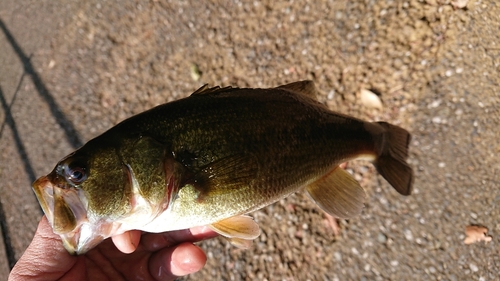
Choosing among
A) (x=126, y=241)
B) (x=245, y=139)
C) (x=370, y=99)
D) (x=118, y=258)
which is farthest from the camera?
(x=370, y=99)

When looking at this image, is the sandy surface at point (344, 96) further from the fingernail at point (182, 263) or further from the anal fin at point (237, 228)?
the anal fin at point (237, 228)

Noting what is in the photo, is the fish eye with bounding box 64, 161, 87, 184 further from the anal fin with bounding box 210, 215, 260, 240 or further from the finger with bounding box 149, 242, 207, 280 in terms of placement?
the finger with bounding box 149, 242, 207, 280

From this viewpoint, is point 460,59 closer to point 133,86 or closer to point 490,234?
point 490,234

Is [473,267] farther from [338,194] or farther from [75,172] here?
[75,172]

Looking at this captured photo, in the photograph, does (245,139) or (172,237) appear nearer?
(245,139)

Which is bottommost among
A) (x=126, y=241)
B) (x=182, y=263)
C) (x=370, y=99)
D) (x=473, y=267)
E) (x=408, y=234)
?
(x=473, y=267)

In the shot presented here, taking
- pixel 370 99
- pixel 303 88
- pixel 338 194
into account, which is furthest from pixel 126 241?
pixel 370 99

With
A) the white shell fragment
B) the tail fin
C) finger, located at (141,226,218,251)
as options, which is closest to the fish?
the tail fin
